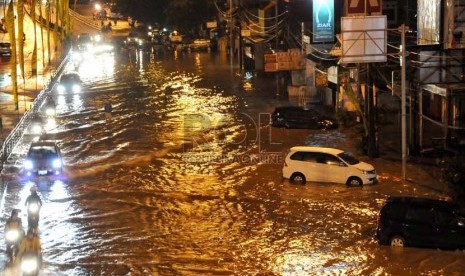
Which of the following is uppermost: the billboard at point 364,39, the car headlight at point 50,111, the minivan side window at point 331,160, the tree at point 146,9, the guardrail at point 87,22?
the tree at point 146,9

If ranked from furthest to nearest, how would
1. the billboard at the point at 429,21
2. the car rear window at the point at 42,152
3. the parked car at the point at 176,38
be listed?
the parked car at the point at 176,38, the billboard at the point at 429,21, the car rear window at the point at 42,152

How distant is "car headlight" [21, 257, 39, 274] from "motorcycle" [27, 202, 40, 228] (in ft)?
16.0

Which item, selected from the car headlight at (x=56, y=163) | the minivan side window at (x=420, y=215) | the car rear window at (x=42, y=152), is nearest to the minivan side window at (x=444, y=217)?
the minivan side window at (x=420, y=215)

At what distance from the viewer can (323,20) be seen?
41.2 meters

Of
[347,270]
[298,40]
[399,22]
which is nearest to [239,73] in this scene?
[298,40]

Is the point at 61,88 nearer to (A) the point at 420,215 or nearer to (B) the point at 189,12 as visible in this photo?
(B) the point at 189,12

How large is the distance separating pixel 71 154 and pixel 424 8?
16.4 m

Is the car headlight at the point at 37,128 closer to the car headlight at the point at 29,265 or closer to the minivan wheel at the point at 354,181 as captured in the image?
the minivan wheel at the point at 354,181

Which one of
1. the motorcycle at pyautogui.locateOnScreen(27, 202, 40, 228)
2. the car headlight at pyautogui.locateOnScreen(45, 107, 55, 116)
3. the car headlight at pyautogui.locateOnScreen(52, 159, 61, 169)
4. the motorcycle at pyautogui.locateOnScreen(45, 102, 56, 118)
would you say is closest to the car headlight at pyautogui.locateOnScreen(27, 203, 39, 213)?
the motorcycle at pyautogui.locateOnScreen(27, 202, 40, 228)

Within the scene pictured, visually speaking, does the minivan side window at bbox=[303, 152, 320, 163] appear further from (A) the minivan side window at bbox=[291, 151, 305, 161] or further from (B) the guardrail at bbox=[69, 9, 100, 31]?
(B) the guardrail at bbox=[69, 9, 100, 31]

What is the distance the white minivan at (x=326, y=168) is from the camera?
89.2ft

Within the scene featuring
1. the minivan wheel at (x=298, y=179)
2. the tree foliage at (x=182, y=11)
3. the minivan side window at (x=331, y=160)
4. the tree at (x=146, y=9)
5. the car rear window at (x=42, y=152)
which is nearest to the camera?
the minivan side window at (x=331, y=160)

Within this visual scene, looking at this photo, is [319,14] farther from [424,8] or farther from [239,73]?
[239,73]

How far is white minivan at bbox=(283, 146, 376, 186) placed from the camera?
27.2 m
